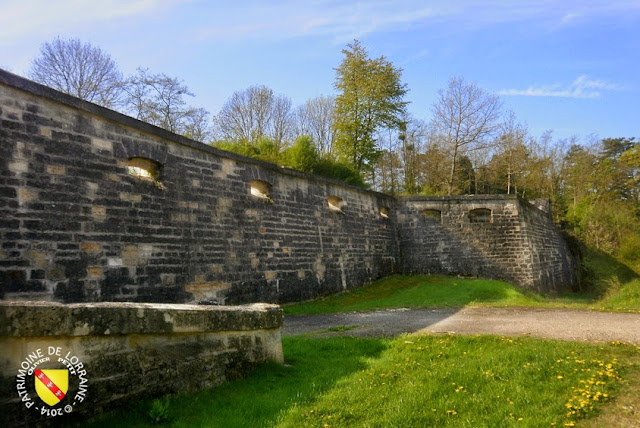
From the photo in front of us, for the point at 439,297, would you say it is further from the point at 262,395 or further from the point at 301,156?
the point at 301,156

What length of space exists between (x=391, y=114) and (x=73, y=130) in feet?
74.5

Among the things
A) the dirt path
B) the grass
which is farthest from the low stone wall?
the grass

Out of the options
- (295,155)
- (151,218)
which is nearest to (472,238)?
(295,155)

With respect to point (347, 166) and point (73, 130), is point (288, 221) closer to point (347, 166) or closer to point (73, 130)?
point (73, 130)

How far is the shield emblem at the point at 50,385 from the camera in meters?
2.91

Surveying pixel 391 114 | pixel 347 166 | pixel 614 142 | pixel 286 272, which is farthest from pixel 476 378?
pixel 614 142

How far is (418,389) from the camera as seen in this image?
4168 mm

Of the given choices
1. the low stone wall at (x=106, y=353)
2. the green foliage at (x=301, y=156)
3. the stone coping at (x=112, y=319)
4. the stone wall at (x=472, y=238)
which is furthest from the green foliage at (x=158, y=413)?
the green foliage at (x=301, y=156)

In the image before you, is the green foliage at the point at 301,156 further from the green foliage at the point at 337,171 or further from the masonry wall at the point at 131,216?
the masonry wall at the point at 131,216

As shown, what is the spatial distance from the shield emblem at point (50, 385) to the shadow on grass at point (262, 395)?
284mm

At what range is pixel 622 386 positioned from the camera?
160 inches

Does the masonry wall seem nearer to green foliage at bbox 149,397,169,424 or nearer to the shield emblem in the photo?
the shield emblem

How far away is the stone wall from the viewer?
17.7 meters

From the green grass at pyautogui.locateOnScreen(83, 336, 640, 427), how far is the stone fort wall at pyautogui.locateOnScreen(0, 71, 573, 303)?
4.24m
